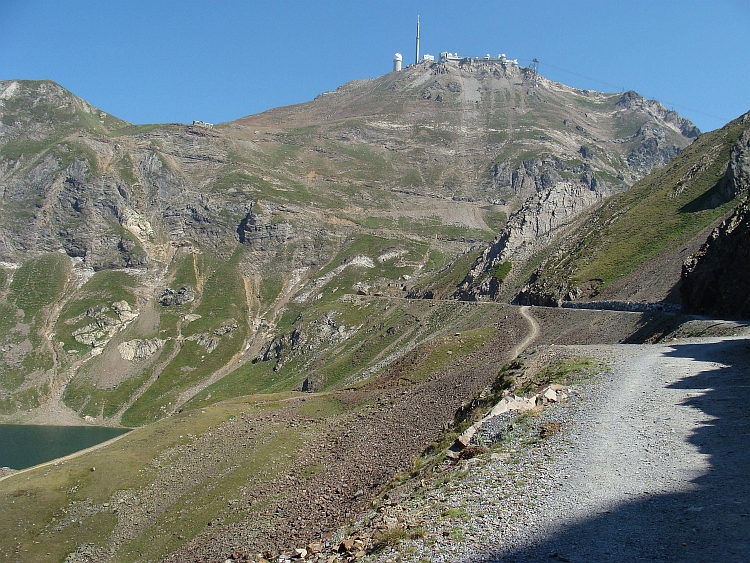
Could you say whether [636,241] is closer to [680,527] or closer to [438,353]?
[438,353]

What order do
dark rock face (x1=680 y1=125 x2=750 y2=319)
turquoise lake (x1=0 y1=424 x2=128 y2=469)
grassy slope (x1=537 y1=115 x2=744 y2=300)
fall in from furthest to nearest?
turquoise lake (x1=0 y1=424 x2=128 y2=469)
grassy slope (x1=537 y1=115 x2=744 y2=300)
dark rock face (x1=680 y1=125 x2=750 y2=319)

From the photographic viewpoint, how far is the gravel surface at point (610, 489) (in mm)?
12539

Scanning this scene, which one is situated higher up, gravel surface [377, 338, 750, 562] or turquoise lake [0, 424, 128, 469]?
gravel surface [377, 338, 750, 562]

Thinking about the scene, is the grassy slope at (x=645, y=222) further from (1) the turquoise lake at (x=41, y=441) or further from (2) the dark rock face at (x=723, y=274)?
(1) the turquoise lake at (x=41, y=441)

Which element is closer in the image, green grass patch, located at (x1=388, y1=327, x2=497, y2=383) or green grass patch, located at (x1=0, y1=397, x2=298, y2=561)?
green grass patch, located at (x1=0, y1=397, x2=298, y2=561)

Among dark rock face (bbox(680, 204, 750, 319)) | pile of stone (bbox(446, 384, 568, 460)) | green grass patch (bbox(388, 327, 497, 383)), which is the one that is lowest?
green grass patch (bbox(388, 327, 497, 383))

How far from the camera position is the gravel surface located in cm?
1254

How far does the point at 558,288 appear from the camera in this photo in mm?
81938

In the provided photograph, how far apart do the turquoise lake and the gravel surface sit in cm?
11323

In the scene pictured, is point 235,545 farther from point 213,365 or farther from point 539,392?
point 213,365

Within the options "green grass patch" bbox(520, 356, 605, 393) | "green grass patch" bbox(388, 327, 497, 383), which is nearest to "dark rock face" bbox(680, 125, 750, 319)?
"green grass patch" bbox(388, 327, 497, 383)

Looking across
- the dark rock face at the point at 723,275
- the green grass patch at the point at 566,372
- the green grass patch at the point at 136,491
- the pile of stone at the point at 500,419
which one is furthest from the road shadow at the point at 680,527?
the dark rock face at the point at 723,275

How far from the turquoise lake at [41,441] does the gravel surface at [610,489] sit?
371ft

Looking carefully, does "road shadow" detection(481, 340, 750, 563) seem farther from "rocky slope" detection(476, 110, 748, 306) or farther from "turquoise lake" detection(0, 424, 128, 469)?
"turquoise lake" detection(0, 424, 128, 469)
